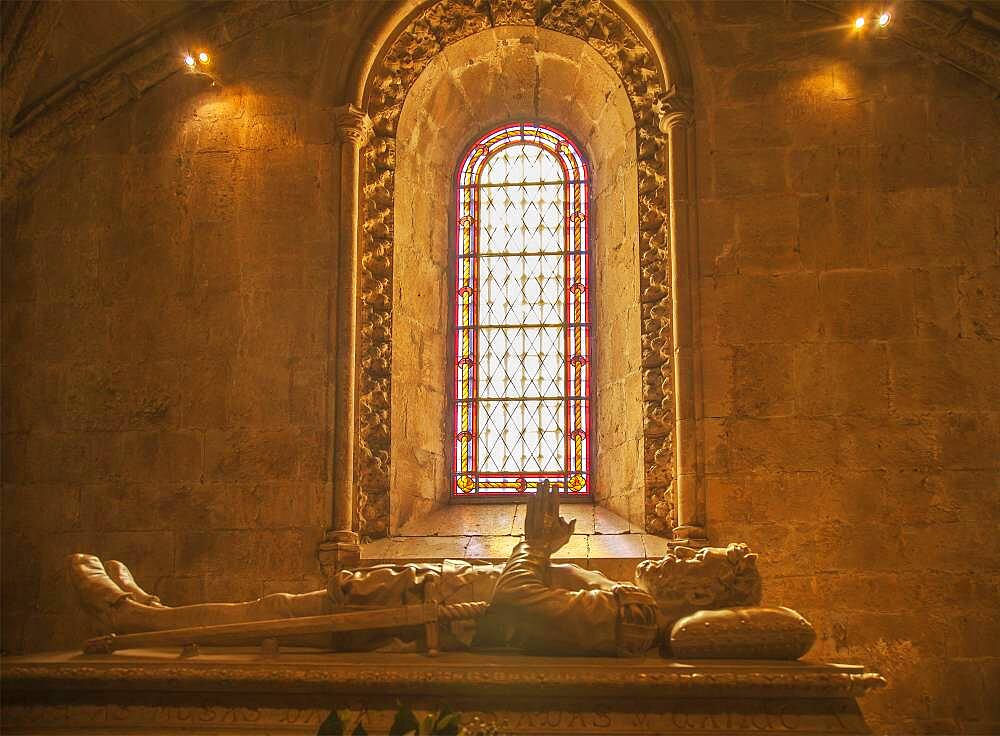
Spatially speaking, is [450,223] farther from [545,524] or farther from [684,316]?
[545,524]

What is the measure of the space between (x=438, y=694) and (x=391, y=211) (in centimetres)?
444

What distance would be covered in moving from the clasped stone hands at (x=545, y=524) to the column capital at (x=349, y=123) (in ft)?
12.3

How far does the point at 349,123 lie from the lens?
7707mm

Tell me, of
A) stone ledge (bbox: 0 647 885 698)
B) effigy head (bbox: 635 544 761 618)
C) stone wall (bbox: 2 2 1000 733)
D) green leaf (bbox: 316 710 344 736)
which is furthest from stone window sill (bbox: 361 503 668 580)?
green leaf (bbox: 316 710 344 736)

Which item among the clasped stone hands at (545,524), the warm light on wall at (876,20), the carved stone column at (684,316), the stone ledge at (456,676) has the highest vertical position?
the warm light on wall at (876,20)

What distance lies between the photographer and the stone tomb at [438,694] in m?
4.02

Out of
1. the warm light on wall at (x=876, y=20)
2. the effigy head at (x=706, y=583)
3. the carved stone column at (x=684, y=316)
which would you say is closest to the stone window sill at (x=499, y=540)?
the carved stone column at (x=684, y=316)

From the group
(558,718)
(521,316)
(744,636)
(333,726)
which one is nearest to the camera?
(333,726)

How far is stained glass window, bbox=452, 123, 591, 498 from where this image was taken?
26.6ft

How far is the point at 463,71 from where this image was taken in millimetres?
8422

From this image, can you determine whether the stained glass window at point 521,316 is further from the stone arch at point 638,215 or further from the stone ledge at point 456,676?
the stone ledge at point 456,676

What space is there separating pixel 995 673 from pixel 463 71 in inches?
209

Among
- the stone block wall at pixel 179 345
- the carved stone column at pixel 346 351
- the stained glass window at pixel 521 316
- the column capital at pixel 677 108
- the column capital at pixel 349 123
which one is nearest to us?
the carved stone column at pixel 346 351

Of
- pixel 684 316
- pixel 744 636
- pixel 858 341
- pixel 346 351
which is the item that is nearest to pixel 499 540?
pixel 346 351
